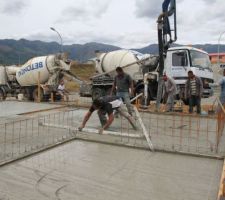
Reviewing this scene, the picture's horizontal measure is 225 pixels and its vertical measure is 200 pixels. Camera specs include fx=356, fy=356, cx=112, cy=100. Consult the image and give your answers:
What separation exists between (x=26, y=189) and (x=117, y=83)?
20.3ft

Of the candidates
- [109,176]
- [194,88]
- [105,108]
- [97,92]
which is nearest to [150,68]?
[97,92]

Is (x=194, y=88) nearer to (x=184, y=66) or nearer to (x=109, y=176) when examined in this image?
(x=184, y=66)

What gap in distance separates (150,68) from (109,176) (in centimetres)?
1008

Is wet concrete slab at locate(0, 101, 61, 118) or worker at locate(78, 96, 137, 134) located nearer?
worker at locate(78, 96, 137, 134)

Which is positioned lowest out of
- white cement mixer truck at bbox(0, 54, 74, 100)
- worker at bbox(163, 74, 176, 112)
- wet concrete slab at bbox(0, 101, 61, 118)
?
wet concrete slab at bbox(0, 101, 61, 118)

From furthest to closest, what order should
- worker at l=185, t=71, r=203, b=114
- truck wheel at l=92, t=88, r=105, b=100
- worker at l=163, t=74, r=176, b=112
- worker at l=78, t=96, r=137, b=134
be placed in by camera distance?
truck wheel at l=92, t=88, r=105, b=100 → worker at l=163, t=74, r=176, b=112 → worker at l=185, t=71, r=203, b=114 → worker at l=78, t=96, r=137, b=134

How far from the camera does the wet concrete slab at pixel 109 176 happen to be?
4.64 m

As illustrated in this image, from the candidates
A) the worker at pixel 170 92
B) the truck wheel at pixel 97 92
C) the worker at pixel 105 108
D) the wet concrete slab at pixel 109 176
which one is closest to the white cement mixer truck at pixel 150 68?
the truck wheel at pixel 97 92

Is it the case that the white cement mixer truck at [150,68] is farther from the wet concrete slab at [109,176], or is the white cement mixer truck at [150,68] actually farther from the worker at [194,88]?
the wet concrete slab at [109,176]

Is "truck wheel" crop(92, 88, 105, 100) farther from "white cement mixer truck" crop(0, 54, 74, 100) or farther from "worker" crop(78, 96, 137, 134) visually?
"worker" crop(78, 96, 137, 134)

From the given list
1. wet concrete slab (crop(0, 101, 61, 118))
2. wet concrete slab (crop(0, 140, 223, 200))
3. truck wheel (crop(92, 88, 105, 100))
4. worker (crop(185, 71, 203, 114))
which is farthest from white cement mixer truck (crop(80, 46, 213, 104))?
wet concrete slab (crop(0, 140, 223, 200))

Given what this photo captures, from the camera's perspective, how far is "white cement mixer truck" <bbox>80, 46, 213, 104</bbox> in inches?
544

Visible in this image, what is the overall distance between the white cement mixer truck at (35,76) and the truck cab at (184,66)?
649cm

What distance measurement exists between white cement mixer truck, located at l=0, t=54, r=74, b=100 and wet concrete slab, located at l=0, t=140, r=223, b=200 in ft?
39.0
